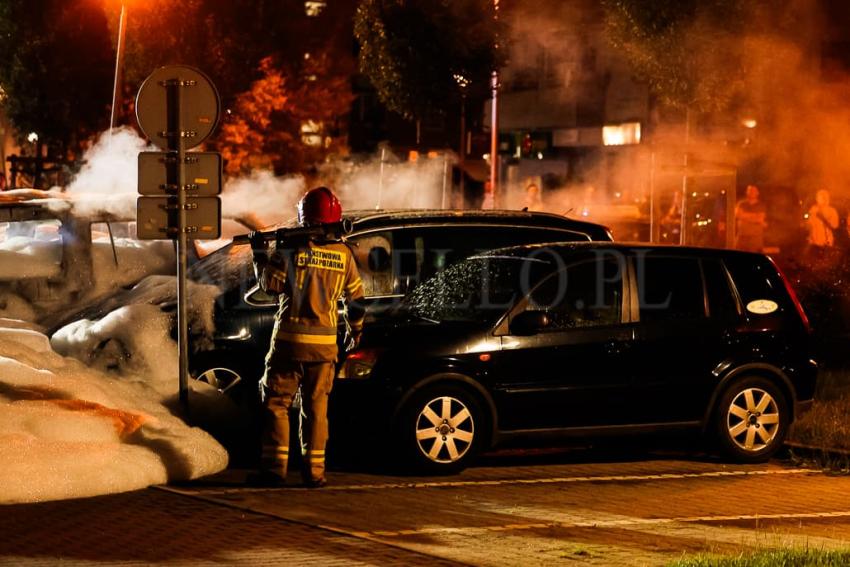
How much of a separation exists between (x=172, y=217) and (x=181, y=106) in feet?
2.57

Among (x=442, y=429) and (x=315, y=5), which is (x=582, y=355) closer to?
(x=442, y=429)

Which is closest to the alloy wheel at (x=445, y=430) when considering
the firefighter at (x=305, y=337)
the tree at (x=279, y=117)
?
the firefighter at (x=305, y=337)

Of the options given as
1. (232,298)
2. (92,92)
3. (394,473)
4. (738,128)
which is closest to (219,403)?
(232,298)

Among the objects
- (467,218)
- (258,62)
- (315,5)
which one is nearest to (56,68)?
(258,62)

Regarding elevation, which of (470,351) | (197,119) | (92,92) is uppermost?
(92,92)

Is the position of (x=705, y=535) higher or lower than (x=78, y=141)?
lower

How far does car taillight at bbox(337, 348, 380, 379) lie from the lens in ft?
32.6

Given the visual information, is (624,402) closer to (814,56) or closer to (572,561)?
(572,561)

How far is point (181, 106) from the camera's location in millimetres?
10703

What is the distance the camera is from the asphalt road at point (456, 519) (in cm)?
723

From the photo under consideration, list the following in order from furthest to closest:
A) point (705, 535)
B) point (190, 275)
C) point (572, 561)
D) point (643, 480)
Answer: point (190, 275) < point (643, 480) < point (705, 535) < point (572, 561)

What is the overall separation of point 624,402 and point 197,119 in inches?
141

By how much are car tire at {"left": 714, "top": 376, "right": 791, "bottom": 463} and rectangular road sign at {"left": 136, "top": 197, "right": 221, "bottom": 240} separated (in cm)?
379

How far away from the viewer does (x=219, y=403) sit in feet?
35.9
